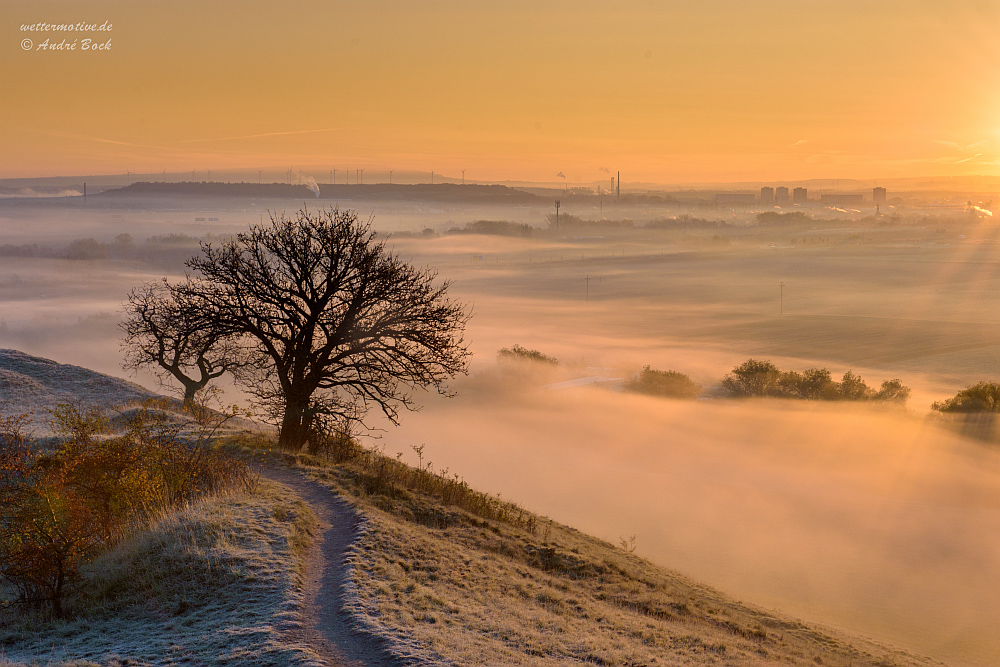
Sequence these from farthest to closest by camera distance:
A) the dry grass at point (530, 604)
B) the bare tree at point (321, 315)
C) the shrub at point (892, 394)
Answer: the shrub at point (892, 394), the bare tree at point (321, 315), the dry grass at point (530, 604)

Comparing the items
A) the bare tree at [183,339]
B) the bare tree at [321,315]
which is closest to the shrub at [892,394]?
the bare tree at [321,315]

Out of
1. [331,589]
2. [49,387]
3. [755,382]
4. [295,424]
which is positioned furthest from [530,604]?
[755,382]

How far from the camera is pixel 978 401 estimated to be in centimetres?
7244

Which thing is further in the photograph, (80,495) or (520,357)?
(520,357)

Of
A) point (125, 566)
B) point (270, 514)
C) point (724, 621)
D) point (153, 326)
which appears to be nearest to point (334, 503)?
point (270, 514)

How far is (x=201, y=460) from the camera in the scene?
1944 centimetres

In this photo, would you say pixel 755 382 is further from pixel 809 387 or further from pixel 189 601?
pixel 189 601

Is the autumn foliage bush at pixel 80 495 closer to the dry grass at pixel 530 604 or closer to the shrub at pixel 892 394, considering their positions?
the dry grass at pixel 530 604

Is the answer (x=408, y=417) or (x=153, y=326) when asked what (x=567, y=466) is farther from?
(x=153, y=326)

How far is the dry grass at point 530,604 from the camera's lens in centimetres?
1225

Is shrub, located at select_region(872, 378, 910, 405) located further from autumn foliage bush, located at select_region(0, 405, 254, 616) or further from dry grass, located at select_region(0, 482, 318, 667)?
dry grass, located at select_region(0, 482, 318, 667)

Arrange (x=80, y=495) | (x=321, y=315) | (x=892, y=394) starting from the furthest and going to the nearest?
A: (x=892, y=394) < (x=321, y=315) < (x=80, y=495)

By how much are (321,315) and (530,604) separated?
12.3 meters

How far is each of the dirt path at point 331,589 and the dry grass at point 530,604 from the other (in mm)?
281
